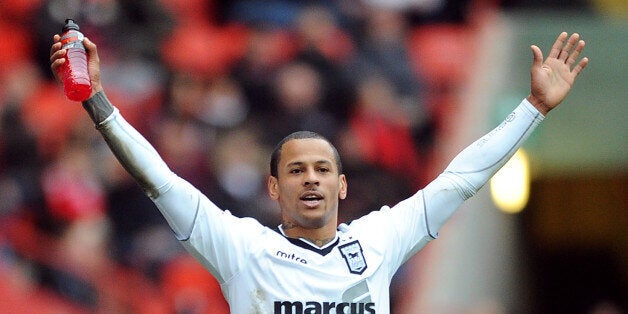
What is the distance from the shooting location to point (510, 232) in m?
9.98

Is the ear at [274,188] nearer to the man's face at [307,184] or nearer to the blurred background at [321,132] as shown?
the man's face at [307,184]

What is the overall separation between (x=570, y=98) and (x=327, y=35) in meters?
2.24

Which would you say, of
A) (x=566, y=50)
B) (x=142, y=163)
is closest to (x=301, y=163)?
(x=142, y=163)

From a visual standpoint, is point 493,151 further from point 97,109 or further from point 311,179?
point 97,109

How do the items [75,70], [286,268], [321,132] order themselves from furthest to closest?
[321,132] < [286,268] < [75,70]

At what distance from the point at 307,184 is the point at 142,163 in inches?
28.3

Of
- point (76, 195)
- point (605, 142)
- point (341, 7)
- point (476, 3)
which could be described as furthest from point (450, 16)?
point (76, 195)

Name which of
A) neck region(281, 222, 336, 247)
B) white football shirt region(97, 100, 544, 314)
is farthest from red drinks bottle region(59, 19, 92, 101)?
neck region(281, 222, 336, 247)

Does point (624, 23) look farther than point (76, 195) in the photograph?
Yes

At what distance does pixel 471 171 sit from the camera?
16.7ft

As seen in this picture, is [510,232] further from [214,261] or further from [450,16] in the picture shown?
[214,261]

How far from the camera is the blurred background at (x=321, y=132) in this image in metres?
9.05

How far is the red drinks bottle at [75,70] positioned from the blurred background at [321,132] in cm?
440

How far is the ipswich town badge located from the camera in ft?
15.8
